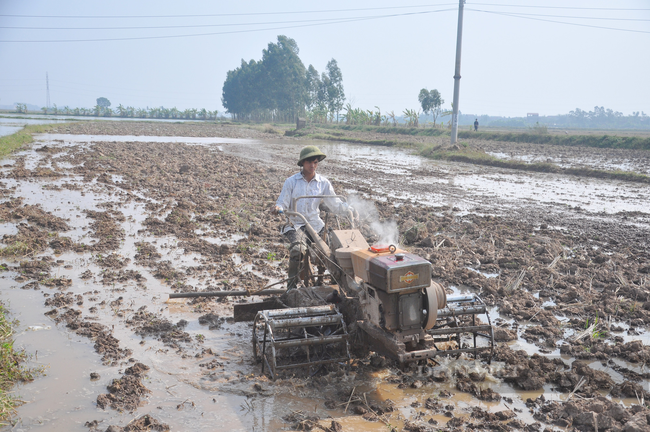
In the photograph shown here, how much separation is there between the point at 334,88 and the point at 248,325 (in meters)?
71.0

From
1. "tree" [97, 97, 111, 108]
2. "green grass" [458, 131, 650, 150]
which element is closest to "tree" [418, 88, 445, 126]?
"green grass" [458, 131, 650, 150]

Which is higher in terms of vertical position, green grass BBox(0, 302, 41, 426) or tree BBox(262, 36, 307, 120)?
tree BBox(262, 36, 307, 120)

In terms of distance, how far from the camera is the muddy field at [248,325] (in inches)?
141

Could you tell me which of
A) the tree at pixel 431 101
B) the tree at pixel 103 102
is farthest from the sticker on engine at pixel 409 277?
the tree at pixel 103 102

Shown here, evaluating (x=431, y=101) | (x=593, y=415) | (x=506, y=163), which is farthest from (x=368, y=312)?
(x=431, y=101)

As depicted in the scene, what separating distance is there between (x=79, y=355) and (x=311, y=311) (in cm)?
221

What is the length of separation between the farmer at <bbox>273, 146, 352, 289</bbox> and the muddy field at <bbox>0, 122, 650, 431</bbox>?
38.2 inches

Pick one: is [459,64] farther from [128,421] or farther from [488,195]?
[128,421]

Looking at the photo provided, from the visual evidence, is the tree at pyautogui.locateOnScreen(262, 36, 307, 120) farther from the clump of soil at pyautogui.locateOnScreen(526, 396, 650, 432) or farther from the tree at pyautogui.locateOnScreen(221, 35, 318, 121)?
the clump of soil at pyautogui.locateOnScreen(526, 396, 650, 432)

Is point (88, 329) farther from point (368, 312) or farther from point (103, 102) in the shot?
point (103, 102)

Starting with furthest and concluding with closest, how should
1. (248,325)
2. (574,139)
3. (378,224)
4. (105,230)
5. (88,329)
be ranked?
(574,139), (105,230), (248,325), (88,329), (378,224)

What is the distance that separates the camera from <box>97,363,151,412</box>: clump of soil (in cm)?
363

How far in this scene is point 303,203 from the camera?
532cm

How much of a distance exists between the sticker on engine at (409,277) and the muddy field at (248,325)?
993 millimetres
